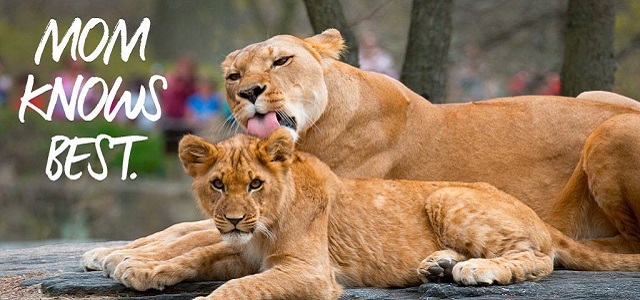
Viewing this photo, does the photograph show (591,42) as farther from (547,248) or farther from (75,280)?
(75,280)

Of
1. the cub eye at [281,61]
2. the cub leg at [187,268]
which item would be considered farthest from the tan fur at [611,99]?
the cub leg at [187,268]

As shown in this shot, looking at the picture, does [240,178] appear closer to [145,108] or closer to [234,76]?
[234,76]

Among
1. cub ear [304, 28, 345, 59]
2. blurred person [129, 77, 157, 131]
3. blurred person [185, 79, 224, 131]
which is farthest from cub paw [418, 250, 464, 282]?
blurred person [129, 77, 157, 131]

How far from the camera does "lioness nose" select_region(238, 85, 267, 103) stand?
6.28 metres

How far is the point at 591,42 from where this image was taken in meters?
8.66

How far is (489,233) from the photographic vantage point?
613cm

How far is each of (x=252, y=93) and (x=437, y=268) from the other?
1.21 m

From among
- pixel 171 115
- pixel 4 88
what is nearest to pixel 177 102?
pixel 171 115

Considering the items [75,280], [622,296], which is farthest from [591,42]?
[75,280]

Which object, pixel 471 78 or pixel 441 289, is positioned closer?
pixel 441 289

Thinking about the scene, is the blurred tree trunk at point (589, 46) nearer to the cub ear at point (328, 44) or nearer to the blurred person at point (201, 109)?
the cub ear at point (328, 44)

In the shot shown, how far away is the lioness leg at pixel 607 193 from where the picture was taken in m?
6.61

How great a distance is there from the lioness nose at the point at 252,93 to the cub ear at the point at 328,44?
0.65 metres

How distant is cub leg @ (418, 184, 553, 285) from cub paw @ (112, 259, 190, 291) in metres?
1.10
